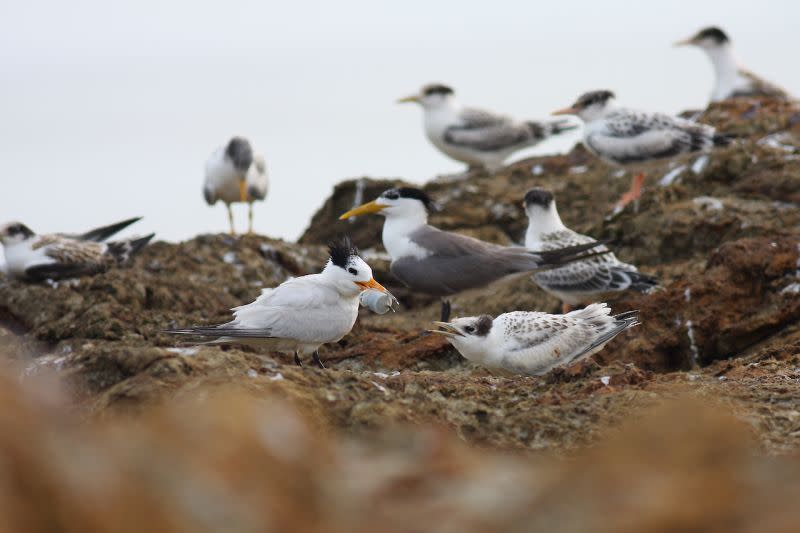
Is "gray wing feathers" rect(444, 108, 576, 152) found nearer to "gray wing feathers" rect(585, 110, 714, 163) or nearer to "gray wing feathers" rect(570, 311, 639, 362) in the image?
"gray wing feathers" rect(585, 110, 714, 163)

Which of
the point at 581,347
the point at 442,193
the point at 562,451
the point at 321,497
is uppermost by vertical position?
the point at 321,497

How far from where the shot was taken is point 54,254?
12422 mm

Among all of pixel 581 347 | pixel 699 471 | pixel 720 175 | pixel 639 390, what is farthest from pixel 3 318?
pixel 699 471

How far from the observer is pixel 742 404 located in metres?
6.40

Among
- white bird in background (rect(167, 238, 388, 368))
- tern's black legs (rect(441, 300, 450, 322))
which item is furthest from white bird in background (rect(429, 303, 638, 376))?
tern's black legs (rect(441, 300, 450, 322))

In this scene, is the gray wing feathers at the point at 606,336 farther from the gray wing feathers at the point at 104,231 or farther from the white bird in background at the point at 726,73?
the white bird in background at the point at 726,73

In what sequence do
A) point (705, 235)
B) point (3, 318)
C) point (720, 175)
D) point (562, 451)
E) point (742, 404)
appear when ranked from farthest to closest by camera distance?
point (720, 175) < point (705, 235) < point (3, 318) < point (742, 404) < point (562, 451)

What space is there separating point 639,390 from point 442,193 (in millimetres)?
9726

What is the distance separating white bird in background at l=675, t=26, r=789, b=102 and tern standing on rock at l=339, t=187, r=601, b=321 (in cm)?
1023

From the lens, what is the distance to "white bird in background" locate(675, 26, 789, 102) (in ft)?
64.9

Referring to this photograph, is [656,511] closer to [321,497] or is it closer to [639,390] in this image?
[321,497]

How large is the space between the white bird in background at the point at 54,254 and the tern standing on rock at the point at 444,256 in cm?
353

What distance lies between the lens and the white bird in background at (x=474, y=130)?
19062 millimetres

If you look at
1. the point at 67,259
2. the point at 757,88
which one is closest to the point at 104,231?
the point at 67,259
